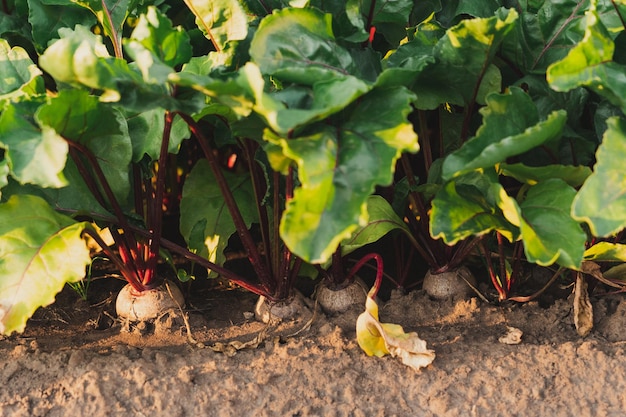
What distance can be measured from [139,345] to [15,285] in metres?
0.47

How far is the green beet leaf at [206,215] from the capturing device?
2.30 meters

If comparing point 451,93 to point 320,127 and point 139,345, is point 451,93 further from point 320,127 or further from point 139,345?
point 139,345

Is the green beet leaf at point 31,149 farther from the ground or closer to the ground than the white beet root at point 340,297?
farther from the ground

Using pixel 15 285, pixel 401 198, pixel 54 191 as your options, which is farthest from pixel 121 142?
pixel 401 198

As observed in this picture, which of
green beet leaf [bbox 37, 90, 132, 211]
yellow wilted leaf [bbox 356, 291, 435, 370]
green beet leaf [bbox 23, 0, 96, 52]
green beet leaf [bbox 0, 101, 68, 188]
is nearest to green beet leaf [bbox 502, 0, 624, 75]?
yellow wilted leaf [bbox 356, 291, 435, 370]

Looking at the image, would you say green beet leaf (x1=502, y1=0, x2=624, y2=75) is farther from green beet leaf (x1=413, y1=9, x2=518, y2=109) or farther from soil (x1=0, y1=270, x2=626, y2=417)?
soil (x1=0, y1=270, x2=626, y2=417)

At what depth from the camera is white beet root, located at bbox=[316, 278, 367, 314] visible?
7.36 feet

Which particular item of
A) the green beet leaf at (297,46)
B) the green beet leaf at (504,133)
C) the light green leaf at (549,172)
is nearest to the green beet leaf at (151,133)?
the green beet leaf at (297,46)

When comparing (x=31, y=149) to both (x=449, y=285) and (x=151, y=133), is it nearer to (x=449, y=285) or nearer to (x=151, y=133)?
(x=151, y=133)

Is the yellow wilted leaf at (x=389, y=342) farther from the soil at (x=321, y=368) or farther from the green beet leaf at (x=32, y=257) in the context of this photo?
the green beet leaf at (x=32, y=257)

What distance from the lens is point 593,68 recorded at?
1675 millimetres

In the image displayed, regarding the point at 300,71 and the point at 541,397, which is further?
the point at 541,397

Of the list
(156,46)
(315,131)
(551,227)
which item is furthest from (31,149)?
(551,227)

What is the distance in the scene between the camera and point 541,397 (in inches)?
73.9
